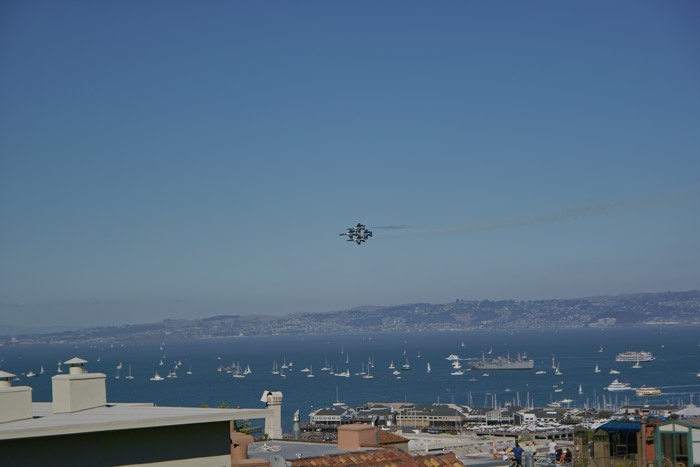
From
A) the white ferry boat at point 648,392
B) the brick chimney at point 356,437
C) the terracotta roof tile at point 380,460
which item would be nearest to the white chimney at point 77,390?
the terracotta roof tile at point 380,460

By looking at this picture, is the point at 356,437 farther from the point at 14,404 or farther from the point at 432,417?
the point at 432,417

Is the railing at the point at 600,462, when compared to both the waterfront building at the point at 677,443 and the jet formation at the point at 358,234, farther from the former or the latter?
the jet formation at the point at 358,234

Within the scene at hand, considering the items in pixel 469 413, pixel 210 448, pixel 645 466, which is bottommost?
pixel 469 413

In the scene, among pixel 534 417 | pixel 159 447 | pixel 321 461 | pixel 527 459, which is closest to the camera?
pixel 159 447

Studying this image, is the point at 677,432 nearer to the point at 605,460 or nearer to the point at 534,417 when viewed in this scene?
the point at 605,460

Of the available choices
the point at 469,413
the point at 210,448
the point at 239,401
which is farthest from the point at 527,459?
the point at 239,401

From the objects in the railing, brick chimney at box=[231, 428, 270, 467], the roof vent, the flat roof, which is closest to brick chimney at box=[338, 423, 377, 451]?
the railing
